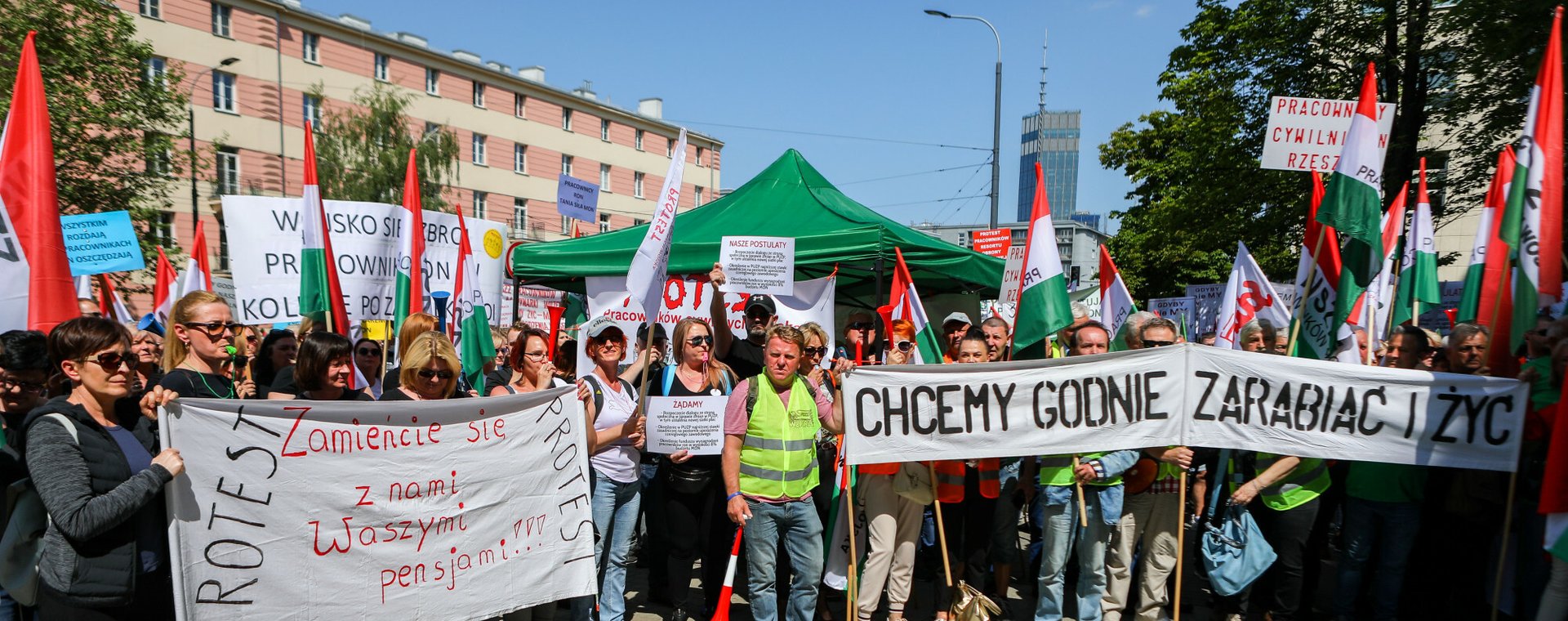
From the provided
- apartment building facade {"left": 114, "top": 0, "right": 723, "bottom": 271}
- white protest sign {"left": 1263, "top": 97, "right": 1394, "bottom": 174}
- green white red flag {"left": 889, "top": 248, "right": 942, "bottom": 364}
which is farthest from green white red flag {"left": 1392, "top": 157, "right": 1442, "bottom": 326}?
apartment building facade {"left": 114, "top": 0, "right": 723, "bottom": 271}

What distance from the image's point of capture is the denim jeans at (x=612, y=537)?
503cm

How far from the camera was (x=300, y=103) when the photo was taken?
38469 mm

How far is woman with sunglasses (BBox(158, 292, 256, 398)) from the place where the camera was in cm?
416

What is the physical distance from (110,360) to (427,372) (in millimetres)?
1235

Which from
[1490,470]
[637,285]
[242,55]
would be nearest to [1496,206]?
[1490,470]

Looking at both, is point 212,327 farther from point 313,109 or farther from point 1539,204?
point 313,109

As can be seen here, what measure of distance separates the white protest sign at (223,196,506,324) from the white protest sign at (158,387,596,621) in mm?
2661

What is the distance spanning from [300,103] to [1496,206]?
40940 mm

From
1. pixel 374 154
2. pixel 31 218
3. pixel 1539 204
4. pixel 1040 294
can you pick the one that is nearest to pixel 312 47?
pixel 374 154

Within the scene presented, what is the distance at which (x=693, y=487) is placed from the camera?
5.43 metres

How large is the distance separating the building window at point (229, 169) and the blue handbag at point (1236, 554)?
123 ft

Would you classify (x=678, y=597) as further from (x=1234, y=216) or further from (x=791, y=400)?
(x=1234, y=216)

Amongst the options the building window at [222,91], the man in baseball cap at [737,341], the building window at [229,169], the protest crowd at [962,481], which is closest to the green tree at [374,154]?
the building window at [222,91]

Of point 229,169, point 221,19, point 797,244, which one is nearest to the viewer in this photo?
point 797,244
